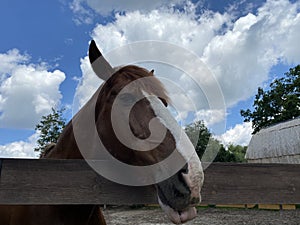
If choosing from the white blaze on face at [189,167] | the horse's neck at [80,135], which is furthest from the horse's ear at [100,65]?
the white blaze on face at [189,167]

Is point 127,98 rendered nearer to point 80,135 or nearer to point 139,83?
point 139,83

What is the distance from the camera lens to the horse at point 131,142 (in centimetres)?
126

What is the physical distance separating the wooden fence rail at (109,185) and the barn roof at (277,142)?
1659cm

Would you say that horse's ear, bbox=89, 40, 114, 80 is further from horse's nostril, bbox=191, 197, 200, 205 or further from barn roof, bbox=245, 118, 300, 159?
barn roof, bbox=245, 118, 300, 159

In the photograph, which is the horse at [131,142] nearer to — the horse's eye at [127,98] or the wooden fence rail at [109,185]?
the horse's eye at [127,98]

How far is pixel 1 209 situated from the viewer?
6.21 feet

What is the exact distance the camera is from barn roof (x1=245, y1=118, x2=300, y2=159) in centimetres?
1711

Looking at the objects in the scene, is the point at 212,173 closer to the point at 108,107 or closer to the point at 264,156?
the point at 108,107

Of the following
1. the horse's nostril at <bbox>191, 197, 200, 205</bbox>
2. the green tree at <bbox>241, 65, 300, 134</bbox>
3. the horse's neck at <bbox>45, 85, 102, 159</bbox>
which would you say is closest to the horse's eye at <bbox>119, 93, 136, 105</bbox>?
the horse's neck at <bbox>45, 85, 102, 159</bbox>

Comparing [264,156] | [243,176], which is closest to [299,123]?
[264,156]

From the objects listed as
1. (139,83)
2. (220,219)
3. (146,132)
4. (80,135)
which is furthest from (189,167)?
(220,219)

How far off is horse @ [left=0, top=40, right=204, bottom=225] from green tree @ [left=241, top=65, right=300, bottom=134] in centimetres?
2322

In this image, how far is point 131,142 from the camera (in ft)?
4.95

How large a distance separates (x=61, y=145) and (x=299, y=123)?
1823cm
